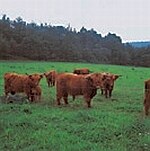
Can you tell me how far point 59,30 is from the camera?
399 ft

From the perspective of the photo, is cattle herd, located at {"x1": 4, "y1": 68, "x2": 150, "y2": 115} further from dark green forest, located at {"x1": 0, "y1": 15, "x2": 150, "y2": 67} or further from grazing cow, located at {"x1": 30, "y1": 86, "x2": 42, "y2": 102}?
dark green forest, located at {"x1": 0, "y1": 15, "x2": 150, "y2": 67}

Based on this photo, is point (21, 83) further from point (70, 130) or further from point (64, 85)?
point (70, 130)

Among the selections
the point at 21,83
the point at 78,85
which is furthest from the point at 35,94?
the point at 78,85

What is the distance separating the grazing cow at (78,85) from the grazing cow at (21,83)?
1.17 metres

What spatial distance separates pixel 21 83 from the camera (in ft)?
55.5

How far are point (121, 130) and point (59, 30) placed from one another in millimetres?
112552

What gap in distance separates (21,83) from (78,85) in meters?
2.73

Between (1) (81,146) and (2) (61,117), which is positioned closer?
(1) (81,146)

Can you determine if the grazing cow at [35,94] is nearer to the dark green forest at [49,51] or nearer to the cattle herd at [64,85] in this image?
the cattle herd at [64,85]

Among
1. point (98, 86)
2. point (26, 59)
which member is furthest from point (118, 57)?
point (98, 86)

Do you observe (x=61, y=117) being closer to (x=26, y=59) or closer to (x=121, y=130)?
(x=121, y=130)

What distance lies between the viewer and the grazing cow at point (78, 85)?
15.1 meters

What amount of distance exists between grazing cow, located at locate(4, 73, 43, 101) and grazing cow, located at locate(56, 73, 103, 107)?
117 centimetres

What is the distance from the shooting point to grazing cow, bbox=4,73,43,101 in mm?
16625
